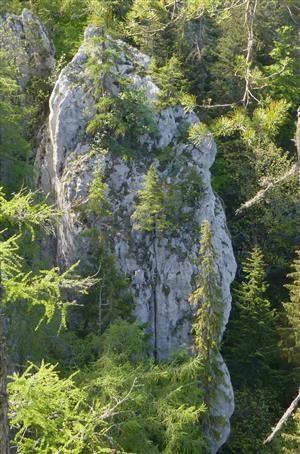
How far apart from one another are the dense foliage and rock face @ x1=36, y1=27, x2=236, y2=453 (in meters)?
0.47

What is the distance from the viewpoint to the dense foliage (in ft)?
15.5

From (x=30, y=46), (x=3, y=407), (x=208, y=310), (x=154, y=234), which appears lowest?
(x=208, y=310)

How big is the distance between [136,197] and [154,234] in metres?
1.53

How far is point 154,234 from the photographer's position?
18.1m

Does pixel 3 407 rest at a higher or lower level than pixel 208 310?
higher

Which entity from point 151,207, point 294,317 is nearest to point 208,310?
point 151,207

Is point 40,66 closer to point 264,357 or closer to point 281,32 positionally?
point 281,32

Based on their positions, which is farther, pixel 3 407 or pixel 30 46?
pixel 30 46

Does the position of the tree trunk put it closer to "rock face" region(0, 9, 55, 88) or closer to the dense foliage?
the dense foliage

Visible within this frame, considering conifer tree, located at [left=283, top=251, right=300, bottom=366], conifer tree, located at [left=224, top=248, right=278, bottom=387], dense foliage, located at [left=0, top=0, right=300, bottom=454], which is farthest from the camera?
conifer tree, located at [left=224, top=248, right=278, bottom=387]

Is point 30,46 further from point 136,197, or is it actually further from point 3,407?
point 3,407

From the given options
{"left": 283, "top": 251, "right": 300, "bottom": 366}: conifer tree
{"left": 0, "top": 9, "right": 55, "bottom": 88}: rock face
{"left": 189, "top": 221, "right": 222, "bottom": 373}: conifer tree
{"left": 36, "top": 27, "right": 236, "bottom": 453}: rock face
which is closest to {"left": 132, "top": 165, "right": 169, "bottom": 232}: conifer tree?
{"left": 36, "top": 27, "right": 236, "bottom": 453}: rock face

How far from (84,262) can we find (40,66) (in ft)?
36.1

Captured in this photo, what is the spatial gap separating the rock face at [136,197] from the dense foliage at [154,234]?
18.4 inches
